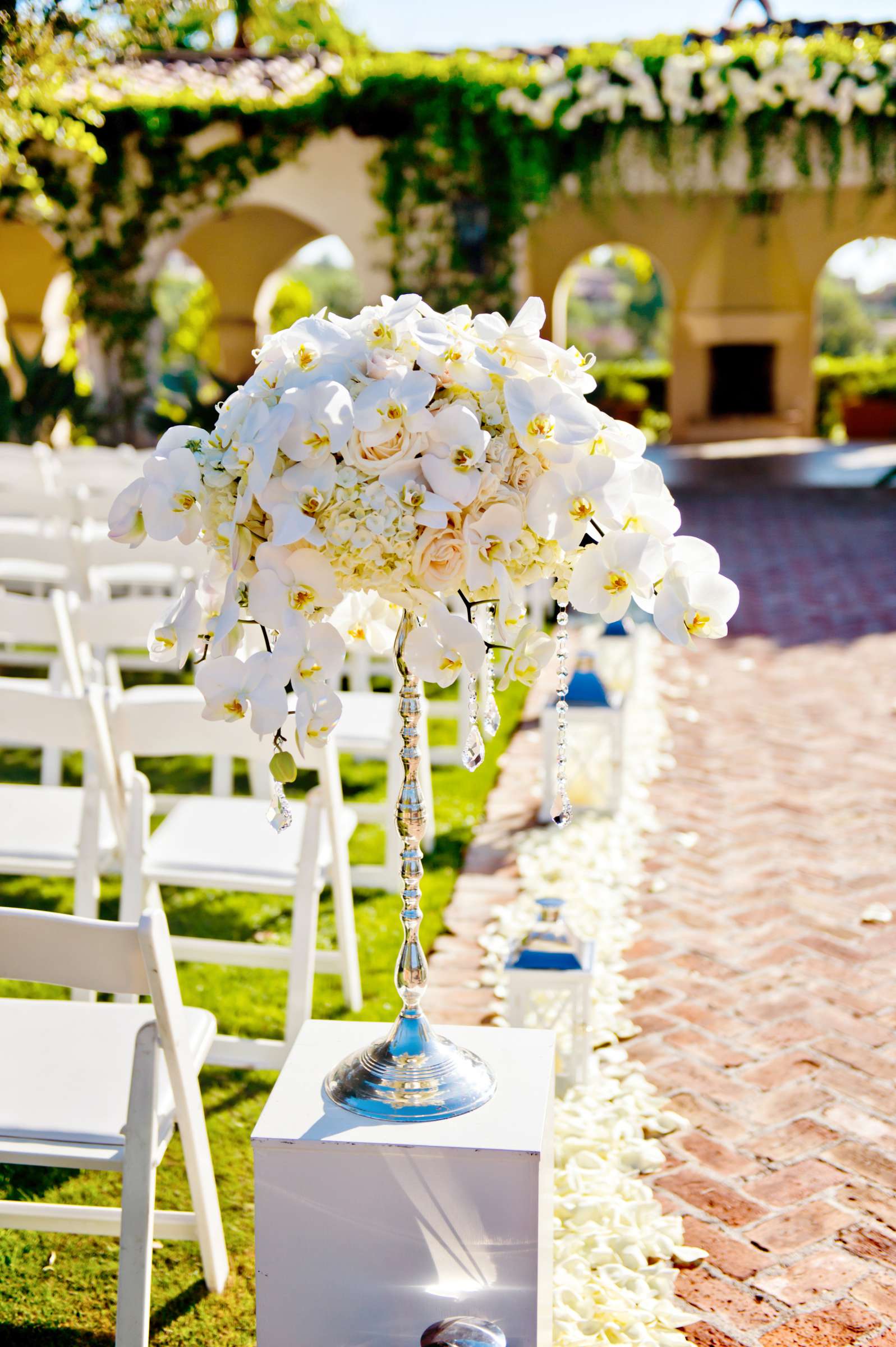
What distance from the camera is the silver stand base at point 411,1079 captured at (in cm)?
199

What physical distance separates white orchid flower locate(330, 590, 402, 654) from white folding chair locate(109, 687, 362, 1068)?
0.96 metres

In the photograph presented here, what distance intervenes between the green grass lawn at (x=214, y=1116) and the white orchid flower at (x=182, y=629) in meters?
1.03

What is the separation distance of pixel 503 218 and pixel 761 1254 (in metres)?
10.9

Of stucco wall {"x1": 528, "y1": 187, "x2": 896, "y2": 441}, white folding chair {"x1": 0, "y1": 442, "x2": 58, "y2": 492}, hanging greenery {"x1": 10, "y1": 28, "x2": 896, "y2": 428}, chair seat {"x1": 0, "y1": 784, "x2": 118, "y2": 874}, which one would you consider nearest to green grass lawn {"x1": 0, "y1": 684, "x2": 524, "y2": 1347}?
chair seat {"x1": 0, "y1": 784, "x2": 118, "y2": 874}

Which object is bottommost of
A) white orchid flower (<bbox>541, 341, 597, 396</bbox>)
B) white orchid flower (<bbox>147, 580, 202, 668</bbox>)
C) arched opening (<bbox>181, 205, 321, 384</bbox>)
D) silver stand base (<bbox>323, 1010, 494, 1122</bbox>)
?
silver stand base (<bbox>323, 1010, 494, 1122</bbox>)

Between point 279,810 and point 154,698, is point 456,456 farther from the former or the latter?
point 154,698

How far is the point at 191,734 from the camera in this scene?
317cm

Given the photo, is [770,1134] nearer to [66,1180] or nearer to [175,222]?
[66,1180]

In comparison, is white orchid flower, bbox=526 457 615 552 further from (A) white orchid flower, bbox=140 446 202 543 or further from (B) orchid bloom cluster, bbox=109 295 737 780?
(A) white orchid flower, bbox=140 446 202 543

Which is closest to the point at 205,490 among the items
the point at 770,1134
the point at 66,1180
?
the point at 66,1180

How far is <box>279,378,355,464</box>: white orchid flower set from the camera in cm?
167

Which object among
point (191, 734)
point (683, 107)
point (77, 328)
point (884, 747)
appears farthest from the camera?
point (77, 328)

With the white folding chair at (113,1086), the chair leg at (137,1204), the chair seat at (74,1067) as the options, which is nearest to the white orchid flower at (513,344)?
the white folding chair at (113,1086)

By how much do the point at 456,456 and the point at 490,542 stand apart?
4.7 inches
